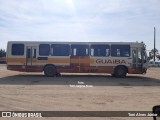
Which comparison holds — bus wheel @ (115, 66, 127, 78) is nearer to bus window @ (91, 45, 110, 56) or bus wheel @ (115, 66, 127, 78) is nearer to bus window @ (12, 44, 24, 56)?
bus window @ (91, 45, 110, 56)

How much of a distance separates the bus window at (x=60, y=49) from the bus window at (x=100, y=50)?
2.04 meters

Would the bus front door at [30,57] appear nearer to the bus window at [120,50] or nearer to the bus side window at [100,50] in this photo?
the bus side window at [100,50]

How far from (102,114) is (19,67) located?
17.1 metres

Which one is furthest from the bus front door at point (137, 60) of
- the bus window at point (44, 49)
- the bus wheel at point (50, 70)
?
the bus window at point (44, 49)

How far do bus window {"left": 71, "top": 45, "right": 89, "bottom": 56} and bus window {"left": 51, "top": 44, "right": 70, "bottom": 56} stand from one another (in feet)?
1.60

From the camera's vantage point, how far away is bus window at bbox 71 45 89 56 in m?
26.5

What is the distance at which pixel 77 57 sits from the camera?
86.6 feet

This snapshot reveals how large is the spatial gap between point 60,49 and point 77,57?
1532mm

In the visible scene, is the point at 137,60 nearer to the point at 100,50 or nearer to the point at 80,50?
the point at 100,50

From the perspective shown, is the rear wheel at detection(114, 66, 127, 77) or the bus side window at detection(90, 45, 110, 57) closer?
the rear wheel at detection(114, 66, 127, 77)

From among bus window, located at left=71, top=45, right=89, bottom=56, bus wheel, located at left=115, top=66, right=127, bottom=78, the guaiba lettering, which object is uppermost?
bus window, located at left=71, top=45, right=89, bottom=56

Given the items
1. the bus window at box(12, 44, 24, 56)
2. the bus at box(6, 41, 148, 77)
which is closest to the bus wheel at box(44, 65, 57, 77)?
the bus at box(6, 41, 148, 77)

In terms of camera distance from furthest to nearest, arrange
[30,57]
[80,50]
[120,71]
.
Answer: [80,50]
[30,57]
[120,71]

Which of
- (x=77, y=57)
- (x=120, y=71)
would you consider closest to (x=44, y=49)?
(x=77, y=57)
